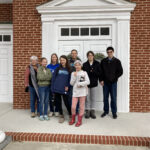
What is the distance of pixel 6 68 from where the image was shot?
7398mm

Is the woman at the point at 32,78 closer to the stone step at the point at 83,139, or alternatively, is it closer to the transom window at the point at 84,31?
the stone step at the point at 83,139

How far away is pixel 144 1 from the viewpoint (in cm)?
605

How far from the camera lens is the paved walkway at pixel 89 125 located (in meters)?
4.32

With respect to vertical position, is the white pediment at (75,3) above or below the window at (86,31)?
above

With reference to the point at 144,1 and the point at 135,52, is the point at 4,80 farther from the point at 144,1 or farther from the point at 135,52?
the point at 144,1

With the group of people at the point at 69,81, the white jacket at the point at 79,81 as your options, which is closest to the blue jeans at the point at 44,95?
the group of people at the point at 69,81

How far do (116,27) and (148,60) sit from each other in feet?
4.59

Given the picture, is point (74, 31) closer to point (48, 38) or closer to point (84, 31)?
point (84, 31)

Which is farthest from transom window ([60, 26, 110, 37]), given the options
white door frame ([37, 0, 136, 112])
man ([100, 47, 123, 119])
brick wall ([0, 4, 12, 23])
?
brick wall ([0, 4, 12, 23])

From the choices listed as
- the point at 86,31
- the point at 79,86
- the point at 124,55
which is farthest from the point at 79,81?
the point at 86,31

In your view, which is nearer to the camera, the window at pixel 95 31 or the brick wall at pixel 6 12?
the window at pixel 95 31

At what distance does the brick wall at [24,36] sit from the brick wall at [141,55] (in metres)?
2.94

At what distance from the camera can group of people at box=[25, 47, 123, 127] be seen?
4.80m

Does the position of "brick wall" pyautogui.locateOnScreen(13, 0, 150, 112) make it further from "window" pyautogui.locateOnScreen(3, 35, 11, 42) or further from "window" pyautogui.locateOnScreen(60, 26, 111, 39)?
"window" pyautogui.locateOnScreen(3, 35, 11, 42)
